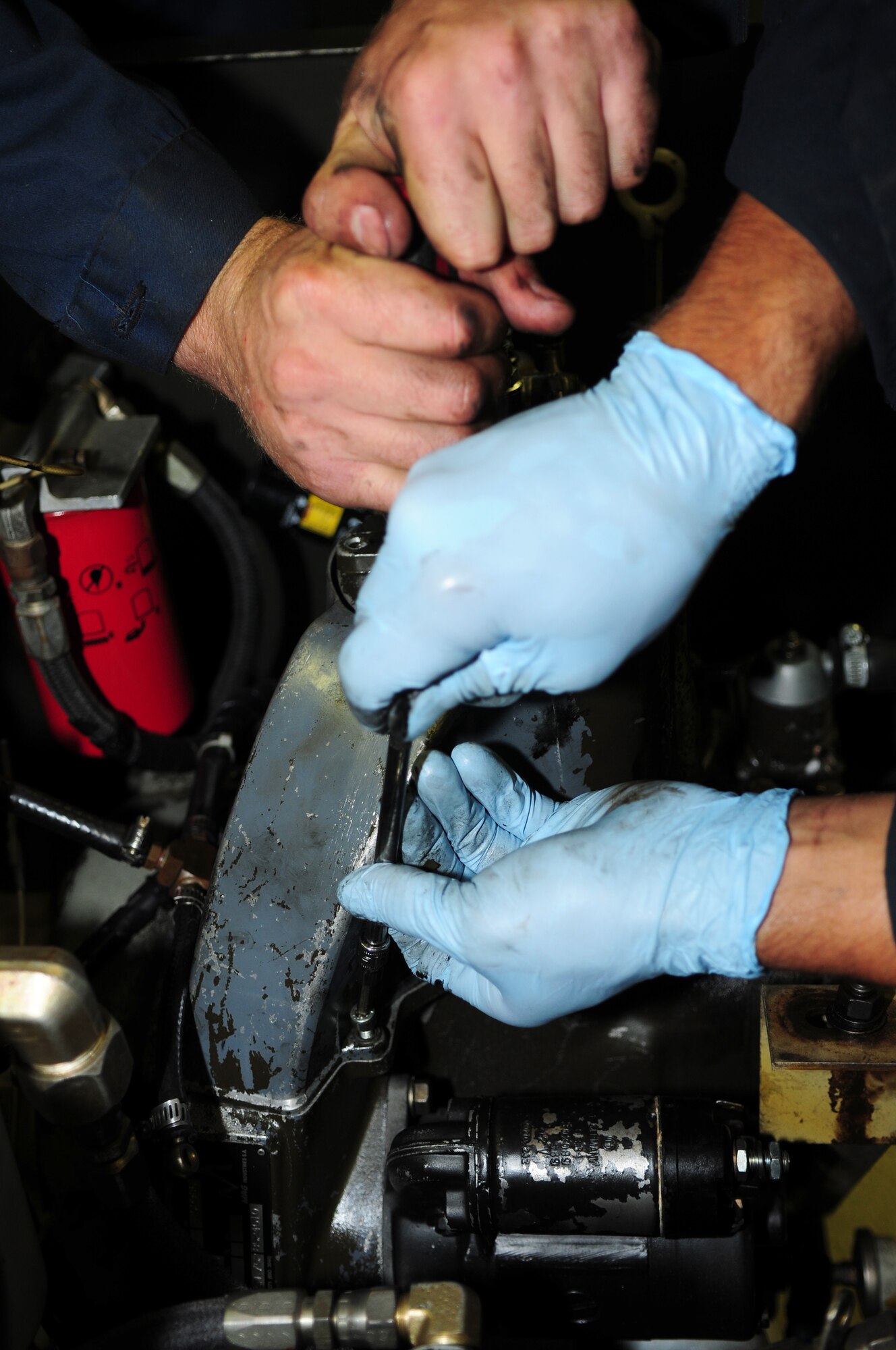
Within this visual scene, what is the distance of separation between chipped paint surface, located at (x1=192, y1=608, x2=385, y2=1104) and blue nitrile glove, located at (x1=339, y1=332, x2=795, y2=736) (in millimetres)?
138

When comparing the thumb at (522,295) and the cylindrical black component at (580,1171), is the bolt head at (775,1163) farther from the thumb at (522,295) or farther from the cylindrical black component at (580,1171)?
the thumb at (522,295)

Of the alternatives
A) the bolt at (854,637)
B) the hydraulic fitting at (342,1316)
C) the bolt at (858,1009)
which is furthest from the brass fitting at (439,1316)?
the bolt at (854,637)

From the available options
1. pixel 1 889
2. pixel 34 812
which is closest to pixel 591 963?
pixel 34 812

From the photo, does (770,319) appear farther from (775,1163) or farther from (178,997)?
(178,997)

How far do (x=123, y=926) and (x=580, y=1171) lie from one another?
2.00ft

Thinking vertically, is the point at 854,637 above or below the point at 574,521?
below

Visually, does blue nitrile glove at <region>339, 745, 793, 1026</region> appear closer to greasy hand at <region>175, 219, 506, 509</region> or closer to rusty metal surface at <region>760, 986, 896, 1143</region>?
rusty metal surface at <region>760, 986, 896, 1143</region>

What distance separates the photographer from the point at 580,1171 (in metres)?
0.81

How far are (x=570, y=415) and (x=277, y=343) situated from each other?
0.28 m

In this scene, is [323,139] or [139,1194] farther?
[323,139]

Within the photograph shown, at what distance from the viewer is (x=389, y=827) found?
815 millimetres

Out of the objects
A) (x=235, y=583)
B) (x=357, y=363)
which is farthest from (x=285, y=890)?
(x=235, y=583)

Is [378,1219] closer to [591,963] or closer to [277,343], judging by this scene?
[591,963]

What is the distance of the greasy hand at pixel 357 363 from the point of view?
73 cm
